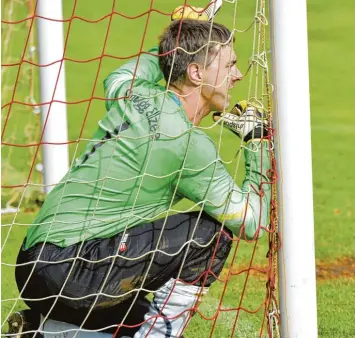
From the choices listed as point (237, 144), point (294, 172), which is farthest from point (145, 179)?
point (237, 144)

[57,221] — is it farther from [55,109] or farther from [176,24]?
[55,109]

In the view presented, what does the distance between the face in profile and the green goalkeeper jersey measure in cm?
14

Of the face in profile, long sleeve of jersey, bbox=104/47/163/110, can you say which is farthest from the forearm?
long sleeve of jersey, bbox=104/47/163/110

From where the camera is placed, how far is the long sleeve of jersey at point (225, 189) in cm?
356

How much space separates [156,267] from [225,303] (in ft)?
5.23

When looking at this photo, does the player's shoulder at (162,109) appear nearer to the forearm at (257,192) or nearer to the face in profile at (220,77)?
the face in profile at (220,77)

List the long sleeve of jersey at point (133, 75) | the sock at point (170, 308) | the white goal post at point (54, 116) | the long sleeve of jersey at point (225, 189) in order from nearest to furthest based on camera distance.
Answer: the long sleeve of jersey at point (225, 189)
the sock at point (170, 308)
the long sleeve of jersey at point (133, 75)
the white goal post at point (54, 116)

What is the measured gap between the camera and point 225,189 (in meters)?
3.58

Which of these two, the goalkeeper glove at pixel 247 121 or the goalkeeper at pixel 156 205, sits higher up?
the goalkeeper glove at pixel 247 121

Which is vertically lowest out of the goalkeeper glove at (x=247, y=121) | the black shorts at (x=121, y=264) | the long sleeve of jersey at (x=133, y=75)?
the black shorts at (x=121, y=264)

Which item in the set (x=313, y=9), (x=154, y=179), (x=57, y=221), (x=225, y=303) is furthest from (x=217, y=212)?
(x=313, y=9)

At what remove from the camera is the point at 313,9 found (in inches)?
551

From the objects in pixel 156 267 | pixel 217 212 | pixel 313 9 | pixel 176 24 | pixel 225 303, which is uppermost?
pixel 313 9

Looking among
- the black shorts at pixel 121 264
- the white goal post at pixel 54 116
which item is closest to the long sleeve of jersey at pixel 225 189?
the black shorts at pixel 121 264
